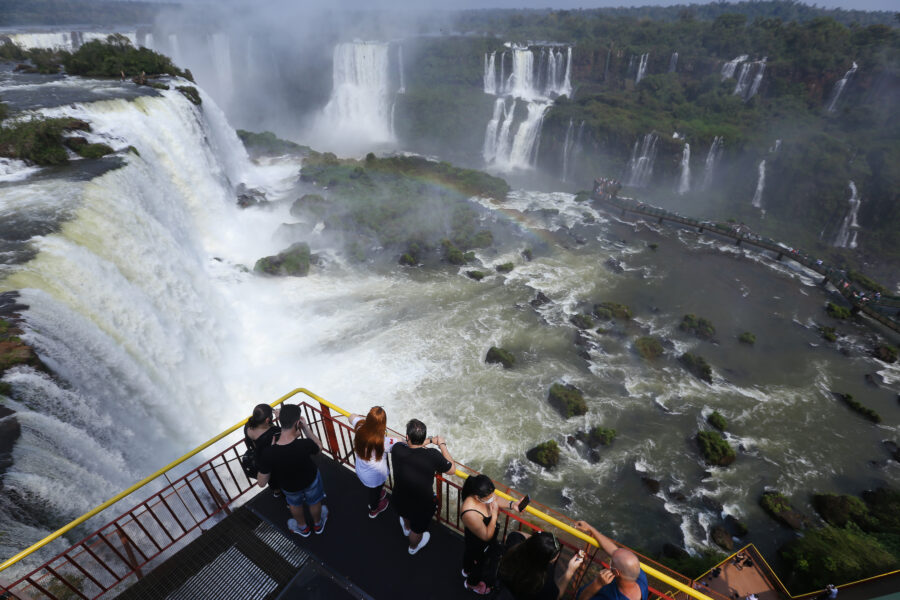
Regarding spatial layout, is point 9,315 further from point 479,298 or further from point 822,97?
point 822,97

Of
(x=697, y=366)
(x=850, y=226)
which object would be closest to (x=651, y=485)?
(x=697, y=366)

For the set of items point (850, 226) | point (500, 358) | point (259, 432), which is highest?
point (259, 432)

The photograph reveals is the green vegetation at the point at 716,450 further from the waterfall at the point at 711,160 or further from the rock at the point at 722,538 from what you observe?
the waterfall at the point at 711,160

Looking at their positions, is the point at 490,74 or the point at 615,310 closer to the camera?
the point at 615,310

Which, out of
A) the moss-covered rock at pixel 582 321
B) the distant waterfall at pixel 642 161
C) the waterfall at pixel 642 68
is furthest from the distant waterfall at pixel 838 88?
the moss-covered rock at pixel 582 321

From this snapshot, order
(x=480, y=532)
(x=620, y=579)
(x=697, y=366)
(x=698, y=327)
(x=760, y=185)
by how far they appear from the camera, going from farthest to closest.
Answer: (x=760, y=185), (x=698, y=327), (x=697, y=366), (x=480, y=532), (x=620, y=579)

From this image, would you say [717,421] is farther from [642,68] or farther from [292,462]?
[642,68]

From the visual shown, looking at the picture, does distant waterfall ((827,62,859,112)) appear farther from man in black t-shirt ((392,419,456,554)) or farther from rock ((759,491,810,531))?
man in black t-shirt ((392,419,456,554))
